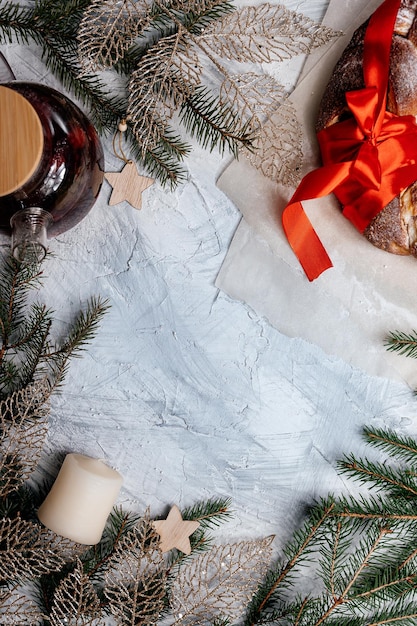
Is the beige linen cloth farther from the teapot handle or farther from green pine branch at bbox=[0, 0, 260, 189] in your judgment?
the teapot handle

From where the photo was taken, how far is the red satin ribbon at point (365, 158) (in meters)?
0.83

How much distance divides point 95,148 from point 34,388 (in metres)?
0.35

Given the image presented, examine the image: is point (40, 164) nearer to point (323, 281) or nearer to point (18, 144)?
point (18, 144)

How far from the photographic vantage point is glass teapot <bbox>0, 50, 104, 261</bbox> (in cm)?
70

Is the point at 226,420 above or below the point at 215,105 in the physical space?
below

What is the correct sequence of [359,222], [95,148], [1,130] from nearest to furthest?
[1,130], [95,148], [359,222]

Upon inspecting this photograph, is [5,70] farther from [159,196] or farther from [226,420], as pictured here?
[226,420]

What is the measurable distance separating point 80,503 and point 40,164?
488mm

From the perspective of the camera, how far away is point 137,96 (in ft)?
2.83

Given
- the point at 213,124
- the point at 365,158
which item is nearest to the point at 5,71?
the point at 213,124

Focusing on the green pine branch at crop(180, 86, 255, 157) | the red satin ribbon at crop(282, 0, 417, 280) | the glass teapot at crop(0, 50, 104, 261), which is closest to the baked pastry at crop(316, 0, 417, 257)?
the red satin ribbon at crop(282, 0, 417, 280)

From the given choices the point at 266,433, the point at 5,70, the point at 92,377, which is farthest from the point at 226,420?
the point at 5,70

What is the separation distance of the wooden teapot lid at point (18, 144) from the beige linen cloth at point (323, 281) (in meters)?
0.35

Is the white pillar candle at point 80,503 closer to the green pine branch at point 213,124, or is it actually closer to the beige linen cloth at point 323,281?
the beige linen cloth at point 323,281
